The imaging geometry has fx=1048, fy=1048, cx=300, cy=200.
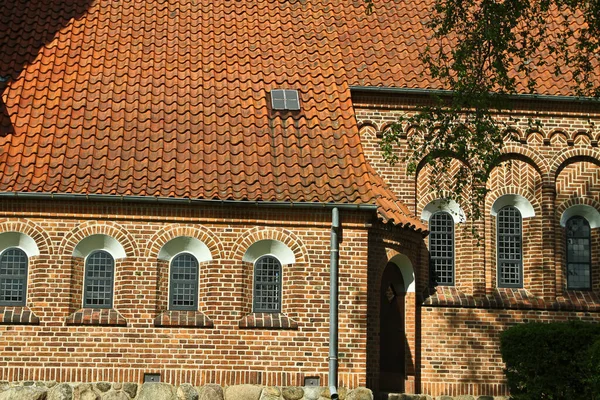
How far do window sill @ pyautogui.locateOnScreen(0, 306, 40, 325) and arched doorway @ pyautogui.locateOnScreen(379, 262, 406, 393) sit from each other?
6205 millimetres

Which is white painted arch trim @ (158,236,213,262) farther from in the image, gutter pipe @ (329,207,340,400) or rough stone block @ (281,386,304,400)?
rough stone block @ (281,386,304,400)

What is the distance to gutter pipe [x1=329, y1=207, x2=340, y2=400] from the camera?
17.6 m

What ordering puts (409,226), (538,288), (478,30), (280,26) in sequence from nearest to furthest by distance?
(478,30)
(409,226)
(538,288)
(280,26)

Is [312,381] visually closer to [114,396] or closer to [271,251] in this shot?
[271,251]

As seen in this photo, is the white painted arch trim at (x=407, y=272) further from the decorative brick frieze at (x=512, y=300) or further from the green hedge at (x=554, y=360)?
the green hedge at (x=554, y=360)

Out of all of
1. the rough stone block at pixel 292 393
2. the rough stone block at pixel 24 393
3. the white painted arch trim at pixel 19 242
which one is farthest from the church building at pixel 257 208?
the rough stone block at pixel 24 393

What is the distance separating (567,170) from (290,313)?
7222mm

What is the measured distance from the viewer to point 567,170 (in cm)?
2162

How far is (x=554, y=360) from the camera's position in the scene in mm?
17984

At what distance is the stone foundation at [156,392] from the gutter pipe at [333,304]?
25 cm

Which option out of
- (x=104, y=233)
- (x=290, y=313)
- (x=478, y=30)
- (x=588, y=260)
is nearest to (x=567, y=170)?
(x=588, y=260)

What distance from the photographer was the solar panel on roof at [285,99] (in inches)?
787

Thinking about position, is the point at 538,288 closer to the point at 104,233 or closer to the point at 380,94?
the point at 380,94

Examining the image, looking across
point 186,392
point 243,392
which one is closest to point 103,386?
point 186,392
